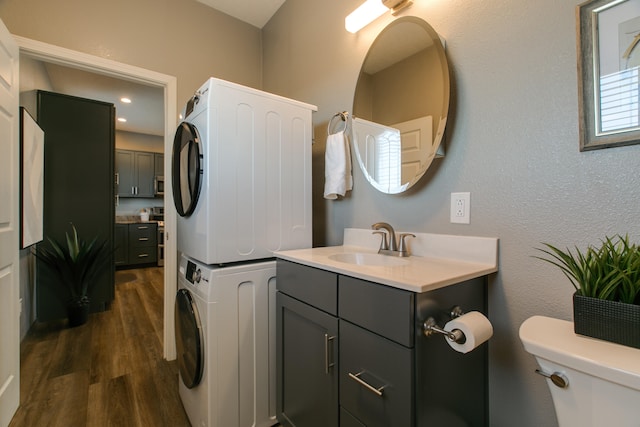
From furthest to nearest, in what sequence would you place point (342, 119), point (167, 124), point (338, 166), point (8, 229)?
point (167, 124) → point (342, 119) → point (338, 166) → point (8, 229)

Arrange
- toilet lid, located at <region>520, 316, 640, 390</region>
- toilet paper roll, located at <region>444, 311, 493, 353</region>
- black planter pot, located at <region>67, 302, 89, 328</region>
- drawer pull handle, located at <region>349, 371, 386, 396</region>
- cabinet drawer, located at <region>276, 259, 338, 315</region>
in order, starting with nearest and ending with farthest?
1. toilet lid, located at <region>520, 316, 640, 390</region>
2. toilet paper roll, located at <region>444, 311, 493, 353</region>
3. drawer pull handle, located at <region>349, 371, 386, 396</region>
4. cabinet drawer, located at <region>276, 259, 338, 315</region>
5. black planter pot, located at <region>67, 302, 89, 328</region>

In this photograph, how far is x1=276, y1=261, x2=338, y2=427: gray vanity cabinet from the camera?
3.50ft

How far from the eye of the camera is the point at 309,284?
1.17 m

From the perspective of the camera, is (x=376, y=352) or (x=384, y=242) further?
(x=384, y=242)

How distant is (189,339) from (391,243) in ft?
3.62

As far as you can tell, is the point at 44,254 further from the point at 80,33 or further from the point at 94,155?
the point at 80,33

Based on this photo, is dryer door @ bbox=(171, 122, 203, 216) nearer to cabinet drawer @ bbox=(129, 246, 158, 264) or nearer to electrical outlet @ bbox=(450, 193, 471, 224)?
electrical outlet @ bbox=(450, 193, 471, 224)

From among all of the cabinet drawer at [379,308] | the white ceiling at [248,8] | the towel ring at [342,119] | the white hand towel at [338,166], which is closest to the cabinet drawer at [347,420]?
the cabinet drawer at [379,308]

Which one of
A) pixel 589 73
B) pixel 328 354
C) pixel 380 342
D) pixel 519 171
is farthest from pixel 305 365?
pixel 589 73

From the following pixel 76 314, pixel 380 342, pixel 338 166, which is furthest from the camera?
pixel 76 314

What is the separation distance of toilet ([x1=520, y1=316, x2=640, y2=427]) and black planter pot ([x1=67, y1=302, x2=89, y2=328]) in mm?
3589

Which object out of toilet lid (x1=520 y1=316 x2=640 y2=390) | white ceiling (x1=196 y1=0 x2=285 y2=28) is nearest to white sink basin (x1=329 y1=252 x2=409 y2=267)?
toilet lid (x1=520 y1=316 x2=640 y2=390)

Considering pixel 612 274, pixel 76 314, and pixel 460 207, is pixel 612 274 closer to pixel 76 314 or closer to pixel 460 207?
pixel 460 207

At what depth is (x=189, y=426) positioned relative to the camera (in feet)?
4.97
